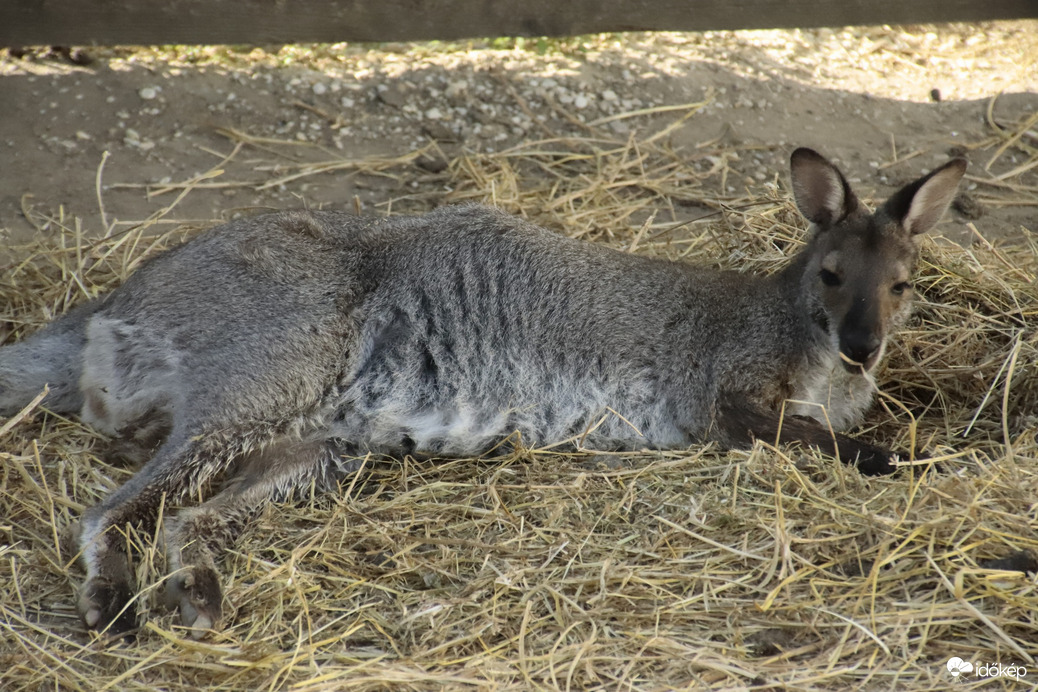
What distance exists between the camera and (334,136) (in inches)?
260

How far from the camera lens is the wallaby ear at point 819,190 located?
4355 millimetres

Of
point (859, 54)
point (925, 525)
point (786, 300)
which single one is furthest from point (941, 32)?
point (925, 525)

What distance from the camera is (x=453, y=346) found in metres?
4.37

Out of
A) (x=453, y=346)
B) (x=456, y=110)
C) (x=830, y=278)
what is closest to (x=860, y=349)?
(x=830, y=278)

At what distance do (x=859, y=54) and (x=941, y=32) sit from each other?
772 mm

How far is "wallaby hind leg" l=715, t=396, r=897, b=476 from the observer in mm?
4031

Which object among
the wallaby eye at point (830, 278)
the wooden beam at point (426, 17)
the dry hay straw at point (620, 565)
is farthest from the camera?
the wooden beam at point (426, 17)

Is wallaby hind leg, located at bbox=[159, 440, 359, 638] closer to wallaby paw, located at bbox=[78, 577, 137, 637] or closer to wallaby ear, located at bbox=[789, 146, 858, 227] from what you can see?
wallaby paw, located at bbox=[78, 577, 137, 637]

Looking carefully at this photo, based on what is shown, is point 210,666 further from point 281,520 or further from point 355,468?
point 355,468

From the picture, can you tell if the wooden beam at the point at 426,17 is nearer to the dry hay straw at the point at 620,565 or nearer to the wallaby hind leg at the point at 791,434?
the dry hay straw at the point at 620,565

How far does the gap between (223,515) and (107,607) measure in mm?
591

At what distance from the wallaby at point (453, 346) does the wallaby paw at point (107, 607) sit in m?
0.51

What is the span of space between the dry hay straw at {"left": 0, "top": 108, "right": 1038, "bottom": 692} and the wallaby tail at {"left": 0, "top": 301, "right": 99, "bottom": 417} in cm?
11

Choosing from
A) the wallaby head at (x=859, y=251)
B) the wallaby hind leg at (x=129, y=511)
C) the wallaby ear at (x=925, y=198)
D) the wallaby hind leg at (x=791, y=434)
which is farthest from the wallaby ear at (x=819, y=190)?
the wallaby hind leg at (x=129, y=511)
